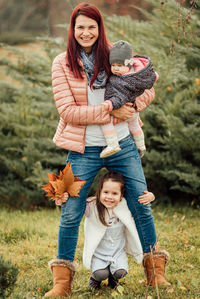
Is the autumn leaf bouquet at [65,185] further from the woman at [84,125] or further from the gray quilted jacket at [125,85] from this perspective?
the gray quilted jacket at [125,85]

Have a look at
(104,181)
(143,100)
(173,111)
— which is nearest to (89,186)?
(104,181)

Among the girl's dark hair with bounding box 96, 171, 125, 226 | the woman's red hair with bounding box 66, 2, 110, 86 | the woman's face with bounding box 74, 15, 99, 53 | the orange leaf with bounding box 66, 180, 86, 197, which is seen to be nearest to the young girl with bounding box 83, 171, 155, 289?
the girl's dark hair with bounding box 96, 171, 125, 226

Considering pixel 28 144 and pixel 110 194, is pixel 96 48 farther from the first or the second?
pixel 28 144

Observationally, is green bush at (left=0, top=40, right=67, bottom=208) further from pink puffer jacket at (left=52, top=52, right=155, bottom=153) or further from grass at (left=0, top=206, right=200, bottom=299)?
pink puffer jacket at (left=52, top=52, right=155, bottom=153)

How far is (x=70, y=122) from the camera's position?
2.67 m

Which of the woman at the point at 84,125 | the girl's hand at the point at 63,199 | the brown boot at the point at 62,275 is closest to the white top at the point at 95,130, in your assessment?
the woman at the point at 84,125

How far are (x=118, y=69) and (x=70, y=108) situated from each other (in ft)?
1.26

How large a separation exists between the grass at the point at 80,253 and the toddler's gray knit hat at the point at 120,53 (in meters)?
1.42

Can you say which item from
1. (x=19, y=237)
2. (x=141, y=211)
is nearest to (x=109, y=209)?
(x=141, y=211)

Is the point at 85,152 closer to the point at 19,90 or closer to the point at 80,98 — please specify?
the point at 80,98

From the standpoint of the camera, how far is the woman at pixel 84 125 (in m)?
2.64

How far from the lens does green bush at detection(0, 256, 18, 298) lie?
2.17 meters

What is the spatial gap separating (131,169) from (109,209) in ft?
1.14

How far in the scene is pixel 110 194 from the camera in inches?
111
